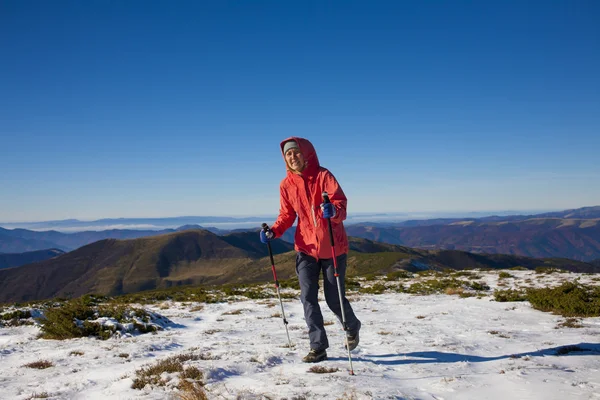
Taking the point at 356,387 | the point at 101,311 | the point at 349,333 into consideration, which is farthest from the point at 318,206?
the point at 101,311

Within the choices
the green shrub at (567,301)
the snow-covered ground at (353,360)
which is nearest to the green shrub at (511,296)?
the green shrub at (567,301)

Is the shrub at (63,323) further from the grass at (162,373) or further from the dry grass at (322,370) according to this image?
the dry grass at (322,370)

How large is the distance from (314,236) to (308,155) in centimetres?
151

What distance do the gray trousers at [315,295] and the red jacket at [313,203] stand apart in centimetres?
20

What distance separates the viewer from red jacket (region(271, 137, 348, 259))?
249 inches

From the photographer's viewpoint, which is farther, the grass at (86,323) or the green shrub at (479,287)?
the green shrub at (479,287)

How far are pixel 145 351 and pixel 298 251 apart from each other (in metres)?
4.18

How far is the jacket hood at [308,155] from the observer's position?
655 cm

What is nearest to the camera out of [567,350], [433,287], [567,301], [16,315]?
[567,350]

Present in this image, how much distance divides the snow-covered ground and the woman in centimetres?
57

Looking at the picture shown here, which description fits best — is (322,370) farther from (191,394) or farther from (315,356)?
(191,394)

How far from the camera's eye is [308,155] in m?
6.62

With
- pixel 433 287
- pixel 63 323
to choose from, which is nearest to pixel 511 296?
pixel 433 287

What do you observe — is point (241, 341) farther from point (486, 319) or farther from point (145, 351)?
point (486, 319)
